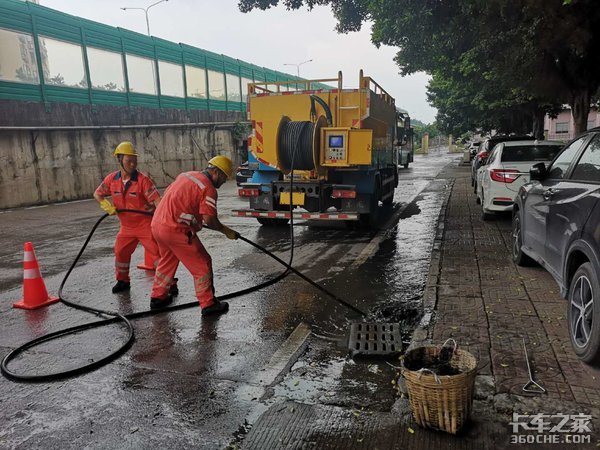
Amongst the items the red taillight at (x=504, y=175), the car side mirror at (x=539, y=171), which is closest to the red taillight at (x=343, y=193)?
the red taillight at (x=504, y=175)

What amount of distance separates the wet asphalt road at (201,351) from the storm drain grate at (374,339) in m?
0.11

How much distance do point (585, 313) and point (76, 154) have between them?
58.9 feet

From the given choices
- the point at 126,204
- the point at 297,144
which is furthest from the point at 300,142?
the point at 126,204

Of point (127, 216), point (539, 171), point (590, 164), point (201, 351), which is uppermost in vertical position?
point (590, 164)

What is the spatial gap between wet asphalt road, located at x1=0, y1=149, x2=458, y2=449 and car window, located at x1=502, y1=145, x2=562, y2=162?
239 cm

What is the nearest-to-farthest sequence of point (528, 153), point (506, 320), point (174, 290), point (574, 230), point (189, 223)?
point (574, 230) < point (506, 320) < point (189, 223) < point (174, 290) < point (528, 153)

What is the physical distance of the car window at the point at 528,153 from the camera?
862 centimetres

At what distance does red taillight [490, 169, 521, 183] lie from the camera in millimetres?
8047

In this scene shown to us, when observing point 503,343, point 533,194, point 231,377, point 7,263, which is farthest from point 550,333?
point 7,263

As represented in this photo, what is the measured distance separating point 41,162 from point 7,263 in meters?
10.1

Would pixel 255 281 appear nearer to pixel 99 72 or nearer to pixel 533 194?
pixel 533 194

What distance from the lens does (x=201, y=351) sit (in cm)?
398

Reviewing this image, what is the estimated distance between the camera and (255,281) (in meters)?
6.05

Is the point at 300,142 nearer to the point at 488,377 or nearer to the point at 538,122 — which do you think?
the point at 488,377
